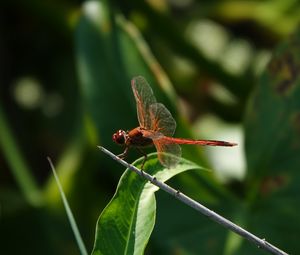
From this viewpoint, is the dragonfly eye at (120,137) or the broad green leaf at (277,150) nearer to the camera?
the dragonfly eye at (120,137)

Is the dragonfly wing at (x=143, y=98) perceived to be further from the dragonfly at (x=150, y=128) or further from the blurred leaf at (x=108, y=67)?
the blurred leaf at (x=108, y=67)

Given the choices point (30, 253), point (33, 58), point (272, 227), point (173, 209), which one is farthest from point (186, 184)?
point (33, 58)

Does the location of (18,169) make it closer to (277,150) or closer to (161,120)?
(277,150)

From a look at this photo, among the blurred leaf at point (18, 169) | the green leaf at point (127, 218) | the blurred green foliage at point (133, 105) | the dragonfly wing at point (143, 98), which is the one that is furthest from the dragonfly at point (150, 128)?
the blurred leaf at point (18, 169)

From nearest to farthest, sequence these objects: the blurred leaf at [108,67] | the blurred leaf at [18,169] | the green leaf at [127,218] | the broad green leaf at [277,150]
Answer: the green leaf at [127,218], the broad green leaf at [277,150], the blurred leaf at [108,67], the blurred leaf at [18,169]

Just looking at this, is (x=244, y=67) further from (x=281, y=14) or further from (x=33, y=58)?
(x=33, y=58)

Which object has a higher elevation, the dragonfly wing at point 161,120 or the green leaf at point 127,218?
the dragonfly wing at point 161,120

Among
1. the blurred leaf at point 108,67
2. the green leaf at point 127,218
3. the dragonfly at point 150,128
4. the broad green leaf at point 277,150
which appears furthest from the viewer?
the blurred leaf at point 108,67

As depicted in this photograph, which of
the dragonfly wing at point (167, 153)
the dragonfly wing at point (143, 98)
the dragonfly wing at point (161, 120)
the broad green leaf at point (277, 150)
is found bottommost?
the broad green leaf at point (277, 150)

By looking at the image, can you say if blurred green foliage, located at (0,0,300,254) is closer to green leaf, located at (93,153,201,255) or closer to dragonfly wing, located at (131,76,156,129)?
dragonfly wing, located at (131,76,156,129)
